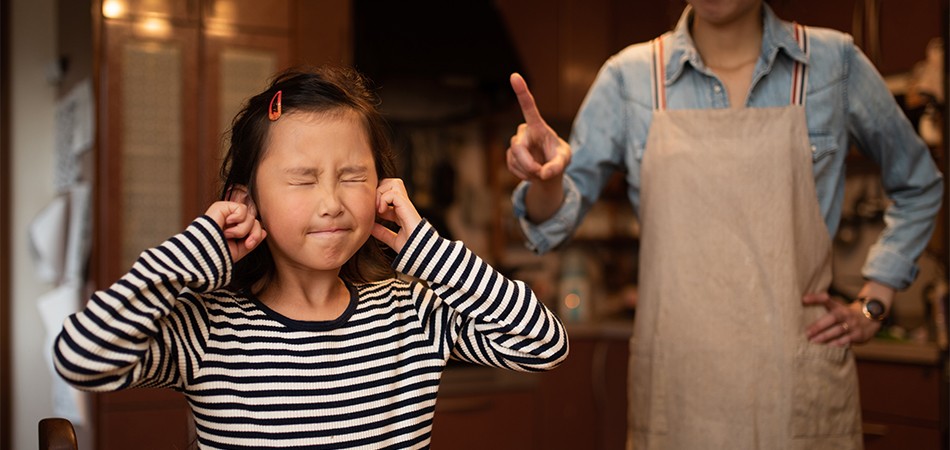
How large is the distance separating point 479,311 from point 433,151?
8.13ft

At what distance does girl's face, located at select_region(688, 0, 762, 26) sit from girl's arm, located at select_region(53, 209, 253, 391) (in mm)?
742

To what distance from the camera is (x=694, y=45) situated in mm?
1387

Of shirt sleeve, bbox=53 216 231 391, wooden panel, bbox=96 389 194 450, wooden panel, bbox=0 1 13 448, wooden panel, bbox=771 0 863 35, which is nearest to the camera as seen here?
shirt sleeve, bbox=53 216 231 391

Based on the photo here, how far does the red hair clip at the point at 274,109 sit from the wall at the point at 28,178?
3.17 meters

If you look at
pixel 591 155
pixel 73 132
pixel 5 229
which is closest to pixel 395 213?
pixel 591 155

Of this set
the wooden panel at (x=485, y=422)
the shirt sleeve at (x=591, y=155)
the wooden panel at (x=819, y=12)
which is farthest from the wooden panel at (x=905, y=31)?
the wooden panel at (x=485, y=422)

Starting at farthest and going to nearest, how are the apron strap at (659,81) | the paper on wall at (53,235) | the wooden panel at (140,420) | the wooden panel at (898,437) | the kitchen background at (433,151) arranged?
1. the paper on wall at (53,235)
2. the wooden panel at (140,420)
3. the kitchen background at (433,151)
4. the wooden panel at (898,437)
5. the apron strap at (659,81)

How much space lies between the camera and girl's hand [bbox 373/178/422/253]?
1.09 metres

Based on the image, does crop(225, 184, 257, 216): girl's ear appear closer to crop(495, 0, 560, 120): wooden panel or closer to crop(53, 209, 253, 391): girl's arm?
crop(53, 209, 253, 391): girl's arm

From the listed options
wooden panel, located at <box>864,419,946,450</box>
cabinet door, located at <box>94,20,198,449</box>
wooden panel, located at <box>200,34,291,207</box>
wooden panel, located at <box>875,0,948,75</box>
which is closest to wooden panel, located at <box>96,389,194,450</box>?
cabinet door, located at <box>94,20,198,449</box>

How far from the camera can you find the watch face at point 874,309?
1.40 m

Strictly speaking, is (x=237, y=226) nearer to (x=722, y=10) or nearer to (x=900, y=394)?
(x=722, y=10)

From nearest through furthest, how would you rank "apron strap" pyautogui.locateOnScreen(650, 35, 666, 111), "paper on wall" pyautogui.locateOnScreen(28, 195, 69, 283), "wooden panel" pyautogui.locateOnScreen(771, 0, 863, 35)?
"apron strap" pyautogui.locateOnScreen(650, 35, 666, 111) < "wooden panel" pyautogui.locateOnScreen(771, 0, 863, 35) < "paper on wall" pyautogui.locateOnScreen(28, 195, 69, 283)

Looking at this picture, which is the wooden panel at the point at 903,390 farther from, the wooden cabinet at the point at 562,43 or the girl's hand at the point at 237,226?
the girl's hand at the point at 237,226
